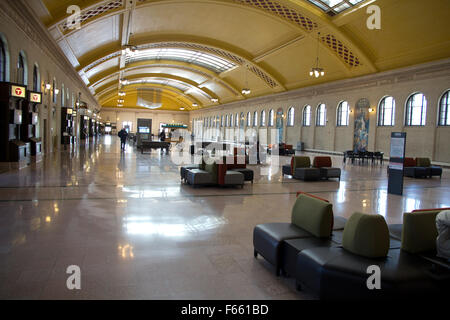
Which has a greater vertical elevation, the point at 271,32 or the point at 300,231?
the point at 271,32

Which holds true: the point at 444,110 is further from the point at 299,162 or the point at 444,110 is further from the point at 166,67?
the point at 166,67

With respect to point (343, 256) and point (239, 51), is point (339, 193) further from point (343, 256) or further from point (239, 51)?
point (239, 51)

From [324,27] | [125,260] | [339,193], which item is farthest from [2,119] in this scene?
[324,27]

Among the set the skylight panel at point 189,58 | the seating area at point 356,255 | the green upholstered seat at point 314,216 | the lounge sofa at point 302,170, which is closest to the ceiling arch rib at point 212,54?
the skylight panel at point 189,58

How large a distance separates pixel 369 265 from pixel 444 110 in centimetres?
1902

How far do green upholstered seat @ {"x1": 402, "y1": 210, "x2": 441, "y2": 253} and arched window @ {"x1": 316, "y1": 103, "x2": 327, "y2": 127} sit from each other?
2531 cm

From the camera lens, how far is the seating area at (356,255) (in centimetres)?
292

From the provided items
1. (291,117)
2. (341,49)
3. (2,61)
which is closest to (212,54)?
(291,117)

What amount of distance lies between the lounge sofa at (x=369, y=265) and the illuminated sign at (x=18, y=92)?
10.9 m

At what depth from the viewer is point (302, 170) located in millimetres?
11742

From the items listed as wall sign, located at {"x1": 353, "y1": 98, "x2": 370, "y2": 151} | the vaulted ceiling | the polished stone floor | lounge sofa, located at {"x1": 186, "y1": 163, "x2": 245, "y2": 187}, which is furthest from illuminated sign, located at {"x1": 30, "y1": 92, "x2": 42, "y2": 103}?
wall sign, located at {"x1": 353, "y1": 98, "x2": 370, "y2": 151}

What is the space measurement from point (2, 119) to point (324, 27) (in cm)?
1737

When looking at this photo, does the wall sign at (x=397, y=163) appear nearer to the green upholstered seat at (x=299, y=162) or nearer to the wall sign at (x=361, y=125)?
the green upholstered seat at (x=299, y=162)

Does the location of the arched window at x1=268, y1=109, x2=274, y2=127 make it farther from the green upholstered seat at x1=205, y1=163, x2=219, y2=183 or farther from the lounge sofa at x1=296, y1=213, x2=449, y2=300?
the lounge sofa at x1=296, y1=213, x2=449, y2=300
